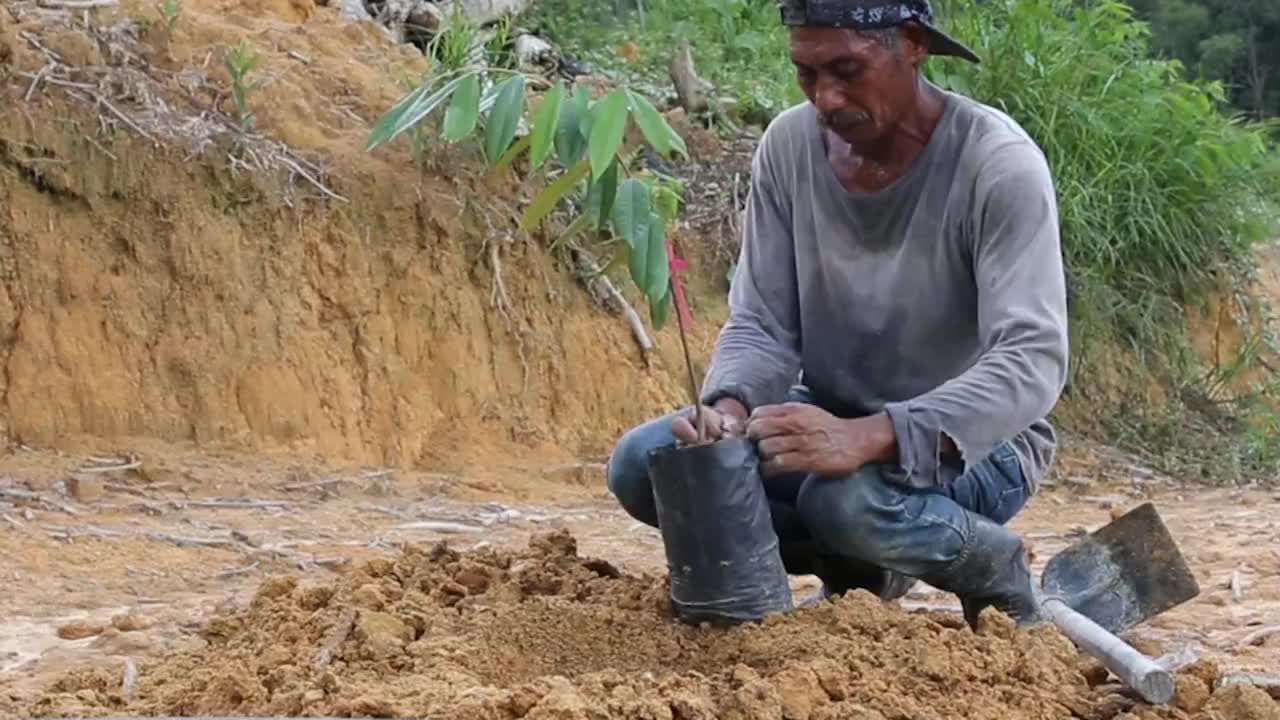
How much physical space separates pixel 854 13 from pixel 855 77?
11 cm

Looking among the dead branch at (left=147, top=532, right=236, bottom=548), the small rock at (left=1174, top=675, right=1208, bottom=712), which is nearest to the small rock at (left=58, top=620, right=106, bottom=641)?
the dead branch at (left=147, top=532, right=236, bottom=548)

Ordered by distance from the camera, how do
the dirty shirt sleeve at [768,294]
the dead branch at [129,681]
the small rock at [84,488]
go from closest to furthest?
the dead branch at [129,681], the dirty shirt sleeve at [768,294], the small rock at [84,488]

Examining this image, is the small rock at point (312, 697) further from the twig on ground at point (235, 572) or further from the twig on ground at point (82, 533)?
the twig on ground at point (82, 533)

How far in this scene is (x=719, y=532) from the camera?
2697mm

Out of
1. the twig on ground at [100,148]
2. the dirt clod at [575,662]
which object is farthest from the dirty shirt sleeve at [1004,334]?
the twig on ground at [100,148]

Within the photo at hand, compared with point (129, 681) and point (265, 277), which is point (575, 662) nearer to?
point (129, 681)

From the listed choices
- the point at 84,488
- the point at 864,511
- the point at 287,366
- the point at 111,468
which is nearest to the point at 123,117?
the point at 287,366

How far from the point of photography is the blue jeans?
8.97 feet

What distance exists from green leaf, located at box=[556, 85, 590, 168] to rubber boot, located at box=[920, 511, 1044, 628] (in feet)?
2.83

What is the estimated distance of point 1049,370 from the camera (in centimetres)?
267

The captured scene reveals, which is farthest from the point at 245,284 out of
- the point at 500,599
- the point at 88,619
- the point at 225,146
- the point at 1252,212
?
the point at 1252,212

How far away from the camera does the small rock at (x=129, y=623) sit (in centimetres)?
332

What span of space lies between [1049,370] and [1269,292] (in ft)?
21.8

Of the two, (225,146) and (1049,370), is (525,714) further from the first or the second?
(225,146)
